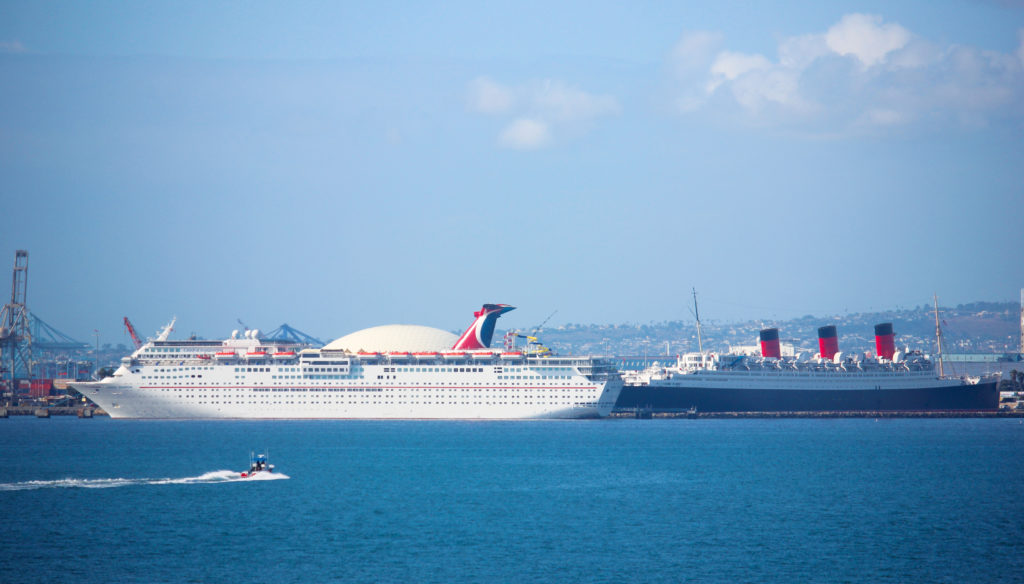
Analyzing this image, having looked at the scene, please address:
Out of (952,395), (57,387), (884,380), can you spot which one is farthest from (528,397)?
(57,387)

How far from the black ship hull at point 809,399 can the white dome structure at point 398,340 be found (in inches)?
590

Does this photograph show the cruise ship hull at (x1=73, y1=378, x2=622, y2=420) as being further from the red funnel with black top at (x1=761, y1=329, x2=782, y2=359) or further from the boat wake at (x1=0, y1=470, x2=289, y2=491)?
the boat wake at (x1=0, y1=470, x2=289, y2=491)

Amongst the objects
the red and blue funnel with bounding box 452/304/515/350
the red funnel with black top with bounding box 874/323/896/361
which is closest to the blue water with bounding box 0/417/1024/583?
the red and blue funnel with bounding box 452/304/515/350

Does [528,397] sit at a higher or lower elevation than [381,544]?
higher

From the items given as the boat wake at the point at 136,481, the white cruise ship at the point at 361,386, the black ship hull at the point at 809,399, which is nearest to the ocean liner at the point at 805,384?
the black ship hull at the point at 809,399

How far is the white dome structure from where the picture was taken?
85.8 metres

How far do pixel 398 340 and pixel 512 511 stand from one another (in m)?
53.1

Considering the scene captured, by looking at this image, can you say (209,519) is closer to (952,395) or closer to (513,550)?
(513,550)

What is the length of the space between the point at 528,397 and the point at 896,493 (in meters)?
35.4

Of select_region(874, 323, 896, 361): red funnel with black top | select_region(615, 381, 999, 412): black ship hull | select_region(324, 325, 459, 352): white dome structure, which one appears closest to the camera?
select_region(615, 381, 999, 412): black ship hull

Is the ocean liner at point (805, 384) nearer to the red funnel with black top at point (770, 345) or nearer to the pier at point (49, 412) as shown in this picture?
the red funnel with black top at point (770, 345)

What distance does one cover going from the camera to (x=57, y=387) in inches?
4956

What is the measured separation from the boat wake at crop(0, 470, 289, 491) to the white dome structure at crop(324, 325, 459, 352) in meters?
42.7

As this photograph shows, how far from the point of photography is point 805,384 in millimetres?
86000
